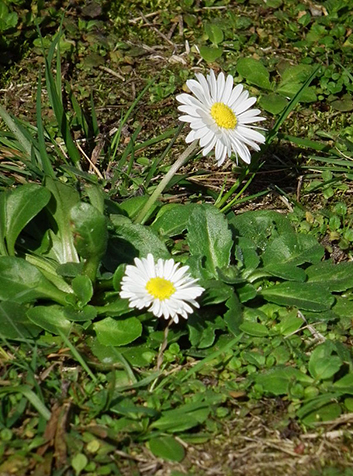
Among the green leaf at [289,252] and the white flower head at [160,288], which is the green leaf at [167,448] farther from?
the green leaf at [289,252]

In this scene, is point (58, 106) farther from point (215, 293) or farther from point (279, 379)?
point (279, 379)

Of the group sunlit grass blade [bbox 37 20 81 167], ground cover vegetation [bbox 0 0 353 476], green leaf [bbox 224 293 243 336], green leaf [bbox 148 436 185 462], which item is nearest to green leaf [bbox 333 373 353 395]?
ground cover vegetation [bbox 0 0 353 476]

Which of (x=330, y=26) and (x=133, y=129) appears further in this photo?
(x=330, y=26)

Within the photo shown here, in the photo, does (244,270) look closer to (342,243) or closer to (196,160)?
(342,243)

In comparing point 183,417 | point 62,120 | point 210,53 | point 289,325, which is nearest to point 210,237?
point 289,325

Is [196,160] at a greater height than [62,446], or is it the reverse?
[196,160]

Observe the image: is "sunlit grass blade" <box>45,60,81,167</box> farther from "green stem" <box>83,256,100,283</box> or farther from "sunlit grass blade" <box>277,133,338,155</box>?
"sunlit grass blade" <box>277,133,338,155</box>

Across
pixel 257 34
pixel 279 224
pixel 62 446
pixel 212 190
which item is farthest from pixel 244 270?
Answer: pixel 257 34

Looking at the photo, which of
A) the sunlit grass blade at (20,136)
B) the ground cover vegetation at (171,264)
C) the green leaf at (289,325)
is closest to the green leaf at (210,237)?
the ground cover vegetation at (171,264)
